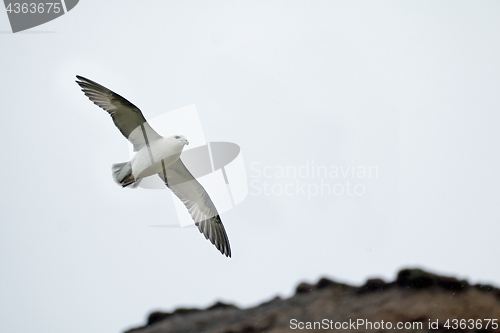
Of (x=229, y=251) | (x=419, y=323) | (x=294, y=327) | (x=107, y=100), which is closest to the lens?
(x=419, y=323)

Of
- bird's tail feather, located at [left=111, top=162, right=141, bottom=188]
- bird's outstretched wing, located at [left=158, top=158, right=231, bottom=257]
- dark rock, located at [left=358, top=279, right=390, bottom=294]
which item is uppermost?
bird's tail feather, located at [left=111, top=162, right=141, bottom=188]

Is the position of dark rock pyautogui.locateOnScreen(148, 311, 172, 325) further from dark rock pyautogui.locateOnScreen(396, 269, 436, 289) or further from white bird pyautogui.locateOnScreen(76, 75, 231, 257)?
dark rock pyautogui.locateOnScreen(396, 269, 436, 289)

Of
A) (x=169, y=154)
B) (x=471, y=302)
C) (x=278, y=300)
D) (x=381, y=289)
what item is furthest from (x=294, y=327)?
(x=169, y=154)

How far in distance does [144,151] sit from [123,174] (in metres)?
0.32

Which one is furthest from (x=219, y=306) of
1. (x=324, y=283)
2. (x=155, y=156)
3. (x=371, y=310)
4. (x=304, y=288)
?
(x=155, y=156)

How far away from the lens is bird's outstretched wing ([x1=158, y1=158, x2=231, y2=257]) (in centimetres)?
500

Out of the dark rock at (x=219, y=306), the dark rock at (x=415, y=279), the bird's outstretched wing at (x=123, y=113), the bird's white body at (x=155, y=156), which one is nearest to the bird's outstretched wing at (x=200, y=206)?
the bird's white body at (x=155, y=156)

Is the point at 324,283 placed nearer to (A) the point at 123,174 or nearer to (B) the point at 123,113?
(A) the point at 123,174

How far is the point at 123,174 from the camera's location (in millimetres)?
4449

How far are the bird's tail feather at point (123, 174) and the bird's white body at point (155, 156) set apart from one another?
4cm

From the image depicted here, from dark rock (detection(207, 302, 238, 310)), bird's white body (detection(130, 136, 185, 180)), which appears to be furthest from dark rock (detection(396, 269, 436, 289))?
bird's white body (detection(130, 136, 185, 180))

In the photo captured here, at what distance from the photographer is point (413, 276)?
394cm

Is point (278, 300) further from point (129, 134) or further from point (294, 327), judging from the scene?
point (129, 134)

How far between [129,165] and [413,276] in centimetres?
293
